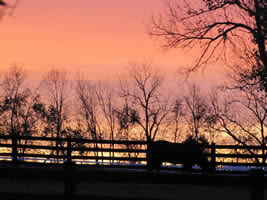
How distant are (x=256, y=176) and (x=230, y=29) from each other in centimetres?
1728

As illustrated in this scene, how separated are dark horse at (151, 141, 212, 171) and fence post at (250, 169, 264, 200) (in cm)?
1208

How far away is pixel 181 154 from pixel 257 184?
13294 millimetres

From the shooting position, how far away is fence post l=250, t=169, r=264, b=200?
9578 mm

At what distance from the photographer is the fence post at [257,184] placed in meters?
9.58

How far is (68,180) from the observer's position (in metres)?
10.3

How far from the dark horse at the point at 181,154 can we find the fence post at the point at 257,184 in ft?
39.6

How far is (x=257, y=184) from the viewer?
9.61 meters

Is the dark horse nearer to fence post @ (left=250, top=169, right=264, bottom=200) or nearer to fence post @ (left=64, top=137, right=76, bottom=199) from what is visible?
fence post @ (left=64, top=137, right=76, bottom=199)

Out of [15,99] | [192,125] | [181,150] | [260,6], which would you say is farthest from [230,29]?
[192,125]

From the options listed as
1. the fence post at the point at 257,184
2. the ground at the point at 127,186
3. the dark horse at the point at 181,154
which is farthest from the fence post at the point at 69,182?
the dark horse at the point at 181,154

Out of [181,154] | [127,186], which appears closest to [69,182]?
[127,186]

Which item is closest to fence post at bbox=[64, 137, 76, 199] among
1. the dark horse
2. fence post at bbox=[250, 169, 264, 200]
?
fence post at bbox=[250, 169, 264, 200]

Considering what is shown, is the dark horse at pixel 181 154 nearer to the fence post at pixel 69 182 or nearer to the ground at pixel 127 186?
the ground at pixel 127 186

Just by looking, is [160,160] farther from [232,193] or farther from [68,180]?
[68,180]
